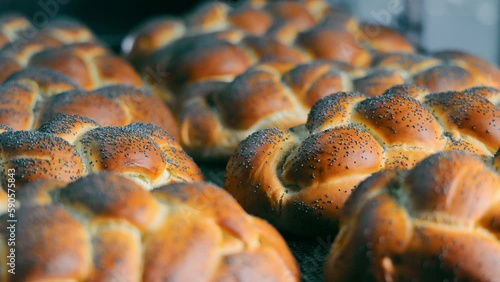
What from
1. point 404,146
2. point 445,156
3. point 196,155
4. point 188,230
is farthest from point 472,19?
point 188,230

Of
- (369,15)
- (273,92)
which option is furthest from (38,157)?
(369,15)

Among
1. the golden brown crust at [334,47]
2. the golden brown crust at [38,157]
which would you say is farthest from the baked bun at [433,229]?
the golden brown crust at [334,47]

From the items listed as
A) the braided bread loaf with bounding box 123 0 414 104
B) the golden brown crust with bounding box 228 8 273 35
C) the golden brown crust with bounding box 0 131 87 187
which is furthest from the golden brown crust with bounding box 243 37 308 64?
the golden brown crust with bounding box 0 131 87 187

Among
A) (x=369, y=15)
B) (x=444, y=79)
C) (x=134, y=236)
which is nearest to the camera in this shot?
(x=134, y=236)

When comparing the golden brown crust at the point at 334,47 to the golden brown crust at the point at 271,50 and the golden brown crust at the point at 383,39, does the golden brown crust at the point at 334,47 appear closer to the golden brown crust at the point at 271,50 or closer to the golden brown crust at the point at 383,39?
the golden brown crust at the point at 271,50

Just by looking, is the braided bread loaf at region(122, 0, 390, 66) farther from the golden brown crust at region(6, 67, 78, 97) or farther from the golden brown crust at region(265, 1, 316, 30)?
the golden brown crust at region(6, 67, 78, 97)

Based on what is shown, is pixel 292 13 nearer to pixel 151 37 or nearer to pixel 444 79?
pixel 151 37
